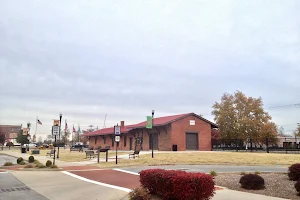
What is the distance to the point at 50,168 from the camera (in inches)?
718

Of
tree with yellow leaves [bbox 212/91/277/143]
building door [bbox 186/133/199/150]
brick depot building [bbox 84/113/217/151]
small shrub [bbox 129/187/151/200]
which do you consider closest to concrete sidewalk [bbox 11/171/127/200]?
small shrub [bbox 129/187/151/200]

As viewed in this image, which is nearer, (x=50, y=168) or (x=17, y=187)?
(x=17, y=187)

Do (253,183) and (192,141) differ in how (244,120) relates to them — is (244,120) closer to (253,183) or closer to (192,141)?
(192,141)

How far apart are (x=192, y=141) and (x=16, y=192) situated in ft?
101

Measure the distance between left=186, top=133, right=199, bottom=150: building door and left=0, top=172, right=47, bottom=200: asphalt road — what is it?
2794cm

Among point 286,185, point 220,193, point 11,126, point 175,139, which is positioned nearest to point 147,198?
point 220,193

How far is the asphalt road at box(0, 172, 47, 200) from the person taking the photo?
9.20 m

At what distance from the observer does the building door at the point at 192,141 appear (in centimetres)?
3828

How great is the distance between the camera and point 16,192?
10.1m

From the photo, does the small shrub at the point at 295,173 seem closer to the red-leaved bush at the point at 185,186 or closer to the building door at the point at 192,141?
the red-leaved bush at the point at 185,186

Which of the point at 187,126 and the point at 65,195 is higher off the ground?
the point at 187,126

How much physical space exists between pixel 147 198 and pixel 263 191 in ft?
15.8

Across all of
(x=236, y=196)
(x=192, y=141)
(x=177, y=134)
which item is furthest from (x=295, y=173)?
(x=192, y=141)

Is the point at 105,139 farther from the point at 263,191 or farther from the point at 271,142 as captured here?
the point at 263,191
